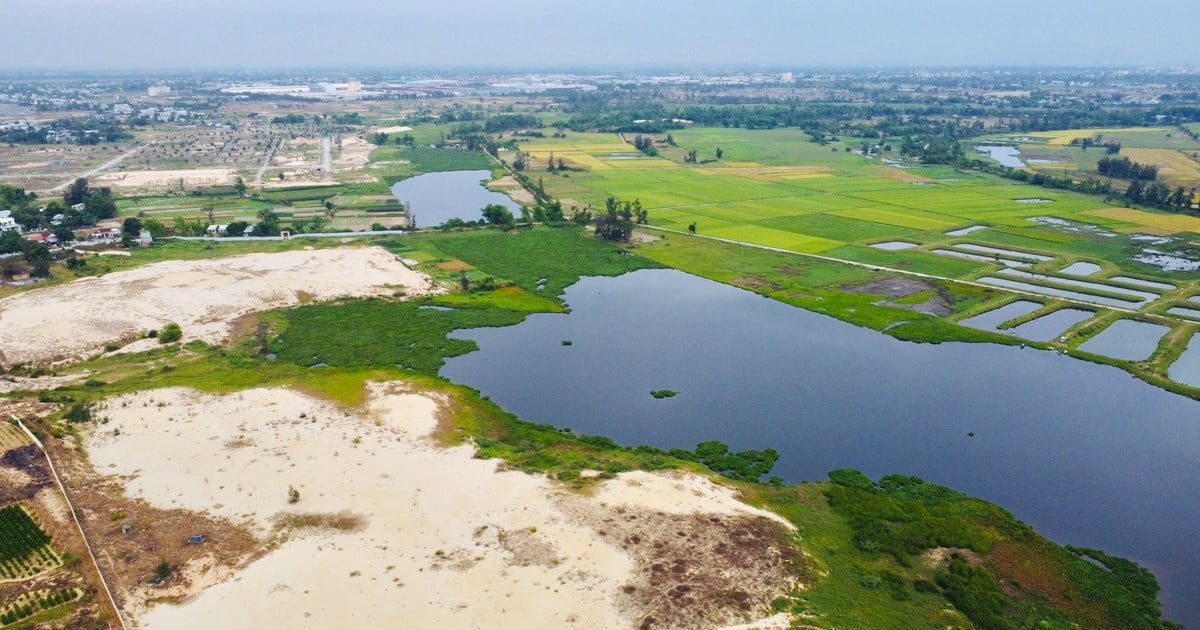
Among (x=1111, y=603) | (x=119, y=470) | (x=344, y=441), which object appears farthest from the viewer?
(x=344, y=441)

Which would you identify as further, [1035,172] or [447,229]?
[1035,172]

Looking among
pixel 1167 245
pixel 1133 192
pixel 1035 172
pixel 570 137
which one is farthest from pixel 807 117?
pixel 1167 245

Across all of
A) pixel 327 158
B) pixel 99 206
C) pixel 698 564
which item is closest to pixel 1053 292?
pixel 698 564

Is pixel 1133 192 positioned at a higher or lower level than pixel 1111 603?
higher

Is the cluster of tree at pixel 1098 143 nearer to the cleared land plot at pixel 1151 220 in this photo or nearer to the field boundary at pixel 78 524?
the cleared land plot at pixel 1151 220

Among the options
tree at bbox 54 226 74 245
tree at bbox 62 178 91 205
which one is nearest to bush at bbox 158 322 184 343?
tree at bbox 54 226 74 245

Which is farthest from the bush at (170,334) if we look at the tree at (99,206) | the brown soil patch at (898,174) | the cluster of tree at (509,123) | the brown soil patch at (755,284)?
the cluster of tree at (509,123)

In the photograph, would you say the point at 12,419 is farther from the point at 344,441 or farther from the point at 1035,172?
the point at 1035,172
